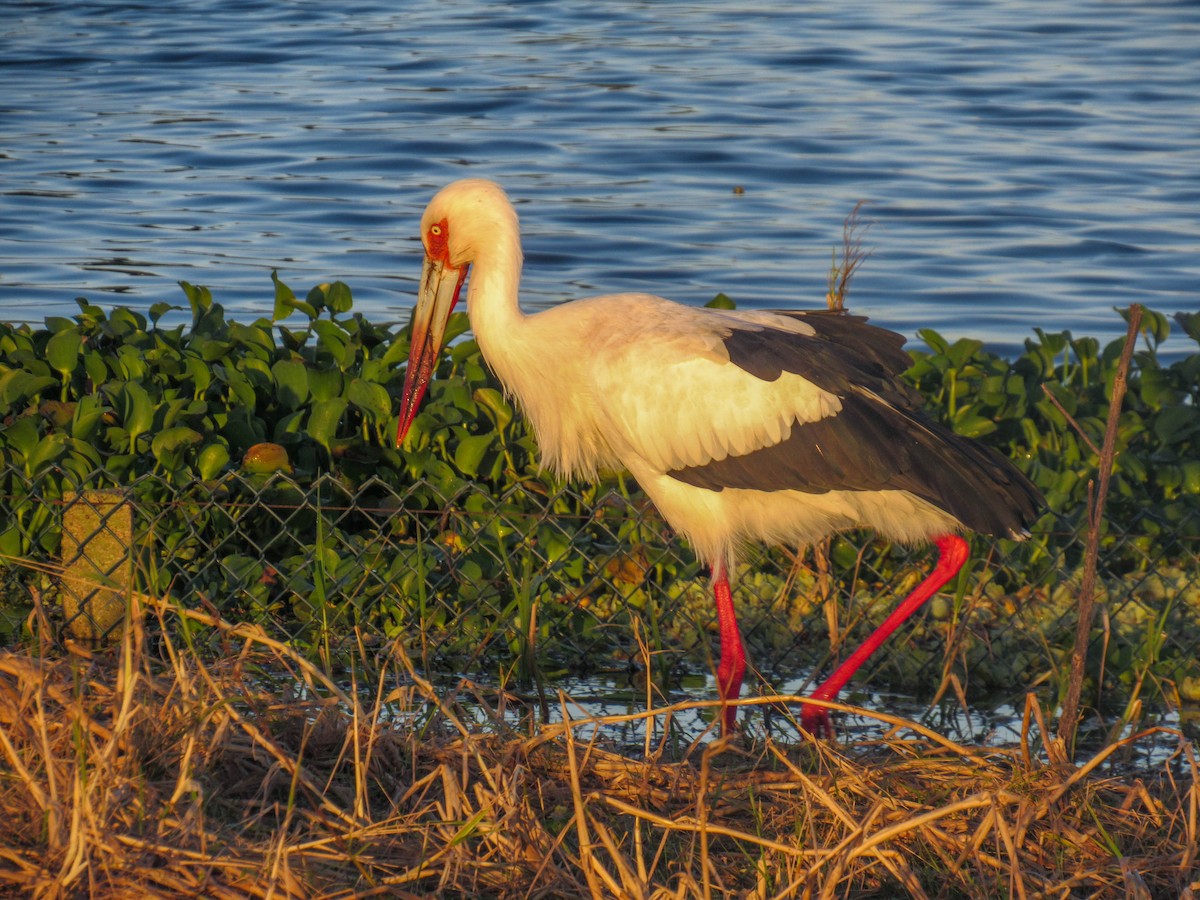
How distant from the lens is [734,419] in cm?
460

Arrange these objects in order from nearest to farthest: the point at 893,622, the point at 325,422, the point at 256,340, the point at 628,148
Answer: the point at 893,622
the point at 325,422
the point at 256,340
the point at 628,148

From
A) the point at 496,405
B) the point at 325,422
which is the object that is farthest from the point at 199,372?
the point at 496,405

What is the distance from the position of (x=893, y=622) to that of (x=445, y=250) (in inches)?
68.7

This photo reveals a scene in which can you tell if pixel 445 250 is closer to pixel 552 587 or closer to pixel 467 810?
pixel 552 587

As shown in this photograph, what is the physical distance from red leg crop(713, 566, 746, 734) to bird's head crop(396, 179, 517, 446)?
1089 millimetres

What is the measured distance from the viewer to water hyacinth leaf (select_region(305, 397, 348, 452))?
537 centimetres

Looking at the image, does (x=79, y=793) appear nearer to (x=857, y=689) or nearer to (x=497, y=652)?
(x=497, y=652)

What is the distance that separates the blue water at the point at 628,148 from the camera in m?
9.91

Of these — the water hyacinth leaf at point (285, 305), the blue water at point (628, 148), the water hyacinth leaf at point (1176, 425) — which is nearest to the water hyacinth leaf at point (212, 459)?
the water hyacinth leaf at point (285, 305)

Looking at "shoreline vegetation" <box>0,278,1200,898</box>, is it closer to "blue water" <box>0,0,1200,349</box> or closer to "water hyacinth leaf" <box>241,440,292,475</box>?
"water hyacinth leaf" <box>241,440,292,475</box>

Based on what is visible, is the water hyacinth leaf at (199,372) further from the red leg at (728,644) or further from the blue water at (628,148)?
the blue water at (628,148)

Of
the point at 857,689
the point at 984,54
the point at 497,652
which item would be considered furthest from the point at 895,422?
the point at 984,54

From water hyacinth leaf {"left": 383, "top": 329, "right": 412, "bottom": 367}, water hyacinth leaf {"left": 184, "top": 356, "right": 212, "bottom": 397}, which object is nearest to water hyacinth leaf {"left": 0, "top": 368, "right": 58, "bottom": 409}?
water hyacinth leaf {"left": 184, "top": 356, "right": 212, "bottom": 397}

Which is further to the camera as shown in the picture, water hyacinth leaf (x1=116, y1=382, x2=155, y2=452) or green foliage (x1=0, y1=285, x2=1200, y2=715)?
water hyacinth leaf (x1=116, y1=382, x2=155, y2=452)
